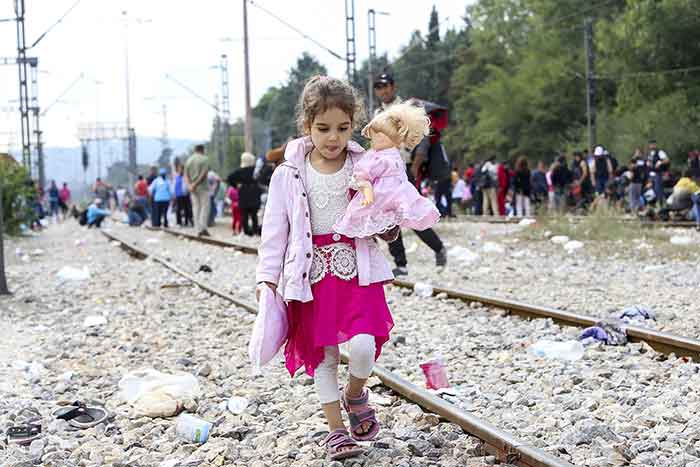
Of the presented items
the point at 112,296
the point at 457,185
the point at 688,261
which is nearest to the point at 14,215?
the point at 457,185

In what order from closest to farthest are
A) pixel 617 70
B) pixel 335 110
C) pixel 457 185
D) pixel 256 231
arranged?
pixel 335 110 < pixel 256 231 < pixel 457 185 < pixel 617 70

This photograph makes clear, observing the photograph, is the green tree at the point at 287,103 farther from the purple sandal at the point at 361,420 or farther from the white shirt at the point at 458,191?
the purple sandal at the point at 361,420

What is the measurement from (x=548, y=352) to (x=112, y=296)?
6118mm

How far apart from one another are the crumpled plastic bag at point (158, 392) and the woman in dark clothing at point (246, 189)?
47.9ft

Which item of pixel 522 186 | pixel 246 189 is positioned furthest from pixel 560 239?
pixel 522 186

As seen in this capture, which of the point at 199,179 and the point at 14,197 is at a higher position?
the point at 199,179

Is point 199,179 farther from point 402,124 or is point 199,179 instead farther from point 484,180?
point 402,124

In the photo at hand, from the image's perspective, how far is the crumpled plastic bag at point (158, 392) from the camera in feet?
17.0

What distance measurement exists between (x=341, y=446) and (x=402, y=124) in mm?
1301

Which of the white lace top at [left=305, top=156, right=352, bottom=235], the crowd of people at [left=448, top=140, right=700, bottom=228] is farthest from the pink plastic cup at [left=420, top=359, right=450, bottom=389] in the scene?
the crowd of people at [left=448, top=140, right=700, bottom=228]

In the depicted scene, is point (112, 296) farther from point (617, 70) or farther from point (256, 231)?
point (617, 70)

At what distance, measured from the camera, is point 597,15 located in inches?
2287

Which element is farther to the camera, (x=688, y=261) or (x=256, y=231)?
(x=256, y=231)

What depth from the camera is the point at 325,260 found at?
399 cm
